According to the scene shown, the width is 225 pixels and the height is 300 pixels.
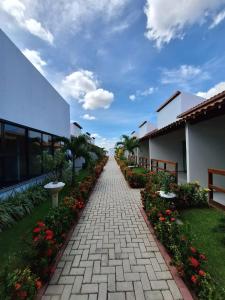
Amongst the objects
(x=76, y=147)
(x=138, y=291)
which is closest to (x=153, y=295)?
(x=138, y=291)

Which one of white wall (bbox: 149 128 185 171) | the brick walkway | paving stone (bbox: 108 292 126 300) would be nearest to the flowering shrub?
the brick walkway

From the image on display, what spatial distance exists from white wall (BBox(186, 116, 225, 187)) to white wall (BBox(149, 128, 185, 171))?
5891 millimetres

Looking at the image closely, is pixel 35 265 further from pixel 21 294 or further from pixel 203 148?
pixel 203 148

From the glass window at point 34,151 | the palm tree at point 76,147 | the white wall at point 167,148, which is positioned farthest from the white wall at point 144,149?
the glass window at point 34,151

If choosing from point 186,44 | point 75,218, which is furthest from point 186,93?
point 75,218

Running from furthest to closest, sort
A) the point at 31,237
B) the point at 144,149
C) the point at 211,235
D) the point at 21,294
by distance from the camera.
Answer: the point at 144,149, the point at 211,235, the point at 31,237, the point at 21,294

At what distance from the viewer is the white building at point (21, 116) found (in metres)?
5.54

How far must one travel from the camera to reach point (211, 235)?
3.73m

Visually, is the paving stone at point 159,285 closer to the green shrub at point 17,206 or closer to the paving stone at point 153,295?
the paving stone at point 153,295

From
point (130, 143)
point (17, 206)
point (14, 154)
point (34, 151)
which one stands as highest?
point (130, 143)

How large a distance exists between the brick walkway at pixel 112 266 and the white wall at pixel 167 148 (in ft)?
27.4

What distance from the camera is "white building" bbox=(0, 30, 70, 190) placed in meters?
5.54

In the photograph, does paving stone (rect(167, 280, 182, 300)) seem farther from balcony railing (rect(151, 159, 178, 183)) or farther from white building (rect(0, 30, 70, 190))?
white building (rect(0, 30, 70, 190))

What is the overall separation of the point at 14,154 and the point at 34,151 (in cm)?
166
